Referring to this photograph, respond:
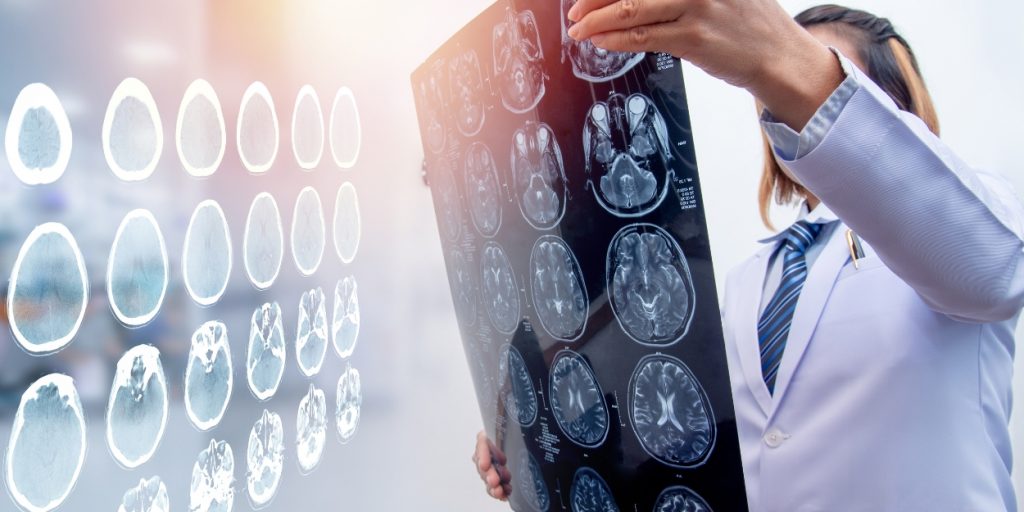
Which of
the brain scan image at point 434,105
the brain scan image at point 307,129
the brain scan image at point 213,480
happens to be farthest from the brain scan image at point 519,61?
the brain scan image at point 213,480

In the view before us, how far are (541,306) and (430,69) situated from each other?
0.35 m

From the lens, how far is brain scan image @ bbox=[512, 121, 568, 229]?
734 millimetres

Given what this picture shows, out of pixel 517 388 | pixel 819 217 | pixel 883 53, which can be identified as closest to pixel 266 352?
pixel 517 388

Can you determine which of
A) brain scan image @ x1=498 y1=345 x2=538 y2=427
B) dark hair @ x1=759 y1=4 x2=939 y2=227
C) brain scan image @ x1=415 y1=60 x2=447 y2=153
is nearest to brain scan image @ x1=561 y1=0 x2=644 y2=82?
brain scan image @ x1=415 y1=60 x2=447 y2=153

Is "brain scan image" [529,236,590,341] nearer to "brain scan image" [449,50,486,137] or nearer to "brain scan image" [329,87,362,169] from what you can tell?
"brain scan image" [449,50,486,137]

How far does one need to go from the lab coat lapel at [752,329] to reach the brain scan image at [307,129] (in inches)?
23.6

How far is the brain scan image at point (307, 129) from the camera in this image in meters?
0.83

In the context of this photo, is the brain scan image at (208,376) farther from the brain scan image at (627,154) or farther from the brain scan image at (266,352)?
the brain scan image at (627,154)

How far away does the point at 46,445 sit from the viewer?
51cm

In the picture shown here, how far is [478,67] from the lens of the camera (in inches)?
31.8

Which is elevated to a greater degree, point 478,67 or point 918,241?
point 478,67

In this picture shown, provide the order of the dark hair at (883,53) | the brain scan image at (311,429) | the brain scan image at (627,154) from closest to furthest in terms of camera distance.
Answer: the brain scan image at (627,154) → the brain scan image at (311,429) → the dark hair at (883,53)

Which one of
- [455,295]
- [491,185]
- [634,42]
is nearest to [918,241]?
[634,42]

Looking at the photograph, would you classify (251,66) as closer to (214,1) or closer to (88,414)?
(214,1)
